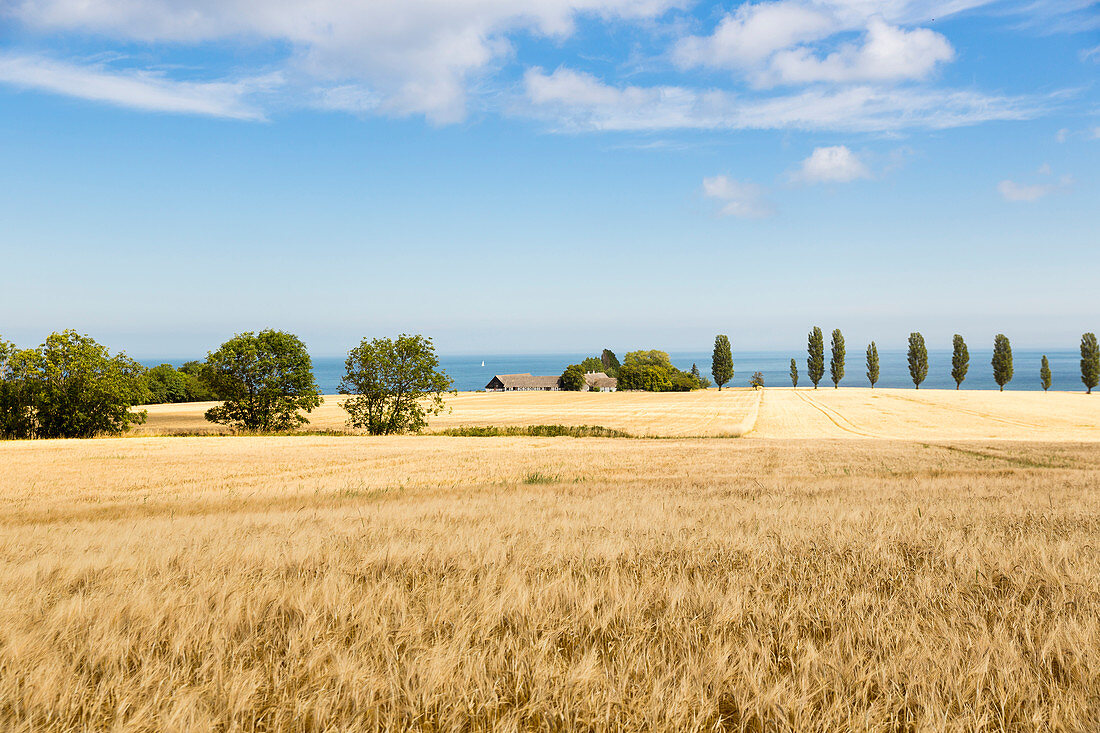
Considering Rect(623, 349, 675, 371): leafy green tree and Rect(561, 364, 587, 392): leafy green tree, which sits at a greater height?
Rect(623, 349, 675, 371): leafy green tree

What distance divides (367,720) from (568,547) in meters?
3.02

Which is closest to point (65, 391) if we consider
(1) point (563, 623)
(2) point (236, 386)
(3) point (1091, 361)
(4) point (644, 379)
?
(2) point (236, 386)

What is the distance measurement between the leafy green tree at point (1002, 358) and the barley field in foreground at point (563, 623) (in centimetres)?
13721

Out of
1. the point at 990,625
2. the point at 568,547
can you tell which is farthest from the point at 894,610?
the point at 568,547

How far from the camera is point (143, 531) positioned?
6812 mm

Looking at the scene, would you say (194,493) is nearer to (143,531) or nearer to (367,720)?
(143,531)

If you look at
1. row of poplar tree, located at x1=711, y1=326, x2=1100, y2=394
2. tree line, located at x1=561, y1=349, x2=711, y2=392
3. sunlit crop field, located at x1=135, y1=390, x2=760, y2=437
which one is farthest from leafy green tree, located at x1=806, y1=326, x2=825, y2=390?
sunlit crop field, located at x1=135, y1=390, x2=760, y2=437

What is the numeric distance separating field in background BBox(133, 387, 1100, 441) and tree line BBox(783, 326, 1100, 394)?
1146 inches

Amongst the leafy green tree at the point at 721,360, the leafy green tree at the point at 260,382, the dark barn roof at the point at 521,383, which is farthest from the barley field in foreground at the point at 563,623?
the dark barn roof at the point at 521,383

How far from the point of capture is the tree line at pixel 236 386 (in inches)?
1719

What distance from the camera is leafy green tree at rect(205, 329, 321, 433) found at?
5012 cm

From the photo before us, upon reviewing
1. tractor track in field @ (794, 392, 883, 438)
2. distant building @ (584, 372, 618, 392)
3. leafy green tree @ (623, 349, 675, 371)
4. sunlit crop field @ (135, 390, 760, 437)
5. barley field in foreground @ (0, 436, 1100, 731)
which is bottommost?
tractor track in field @ (794, 392, 883, 438)

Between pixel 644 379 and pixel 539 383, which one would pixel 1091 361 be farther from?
pixel 539 383

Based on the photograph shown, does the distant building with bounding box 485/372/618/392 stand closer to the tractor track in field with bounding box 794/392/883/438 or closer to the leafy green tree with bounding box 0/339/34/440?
the tractor track in field with bounding box 794/392/883/438
